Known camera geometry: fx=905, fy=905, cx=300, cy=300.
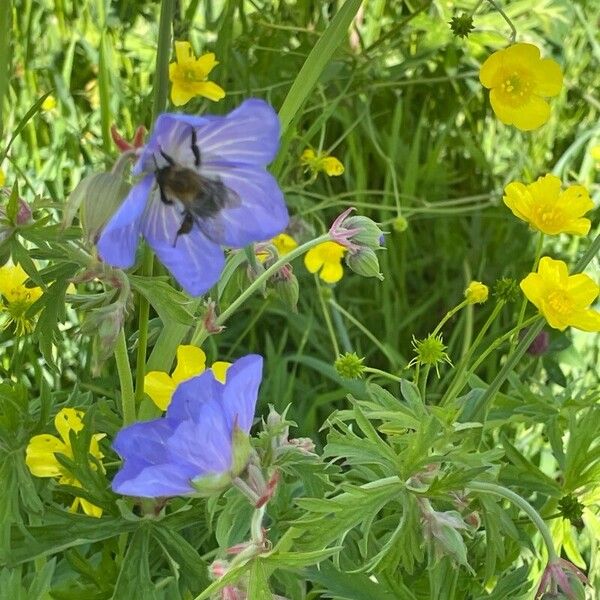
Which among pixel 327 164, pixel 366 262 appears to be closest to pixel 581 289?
pixel 366 262

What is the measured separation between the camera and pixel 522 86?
97cm

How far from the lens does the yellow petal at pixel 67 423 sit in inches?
30.7

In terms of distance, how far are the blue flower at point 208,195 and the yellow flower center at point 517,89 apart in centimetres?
45

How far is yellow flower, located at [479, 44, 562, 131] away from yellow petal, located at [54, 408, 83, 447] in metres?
0.53

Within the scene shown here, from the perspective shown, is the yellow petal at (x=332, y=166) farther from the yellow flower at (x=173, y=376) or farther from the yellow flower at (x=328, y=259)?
the yellow flower at (x=173, y=376)

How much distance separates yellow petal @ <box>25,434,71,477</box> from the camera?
2.48 feet

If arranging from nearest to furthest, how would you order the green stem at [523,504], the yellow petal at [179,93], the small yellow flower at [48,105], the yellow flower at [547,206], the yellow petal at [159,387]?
the green stem at [523,504] < the yellow petal at [159,387] < the yellow flower at [547,206] < the yellow petal at [179,93] < the small yellow flower at [48,105]

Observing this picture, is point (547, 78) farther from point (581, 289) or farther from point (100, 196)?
point (100, 196)

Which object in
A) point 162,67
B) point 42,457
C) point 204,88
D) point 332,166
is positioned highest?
point 162,67

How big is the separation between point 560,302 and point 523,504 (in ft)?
0.83

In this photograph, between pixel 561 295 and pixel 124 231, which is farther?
pixel 561 295

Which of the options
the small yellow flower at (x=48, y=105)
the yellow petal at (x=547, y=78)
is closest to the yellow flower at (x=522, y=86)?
the yellow petal at (x=547, y=78)

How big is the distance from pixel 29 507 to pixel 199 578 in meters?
0.15

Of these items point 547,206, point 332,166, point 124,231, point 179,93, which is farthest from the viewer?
point 332,166
